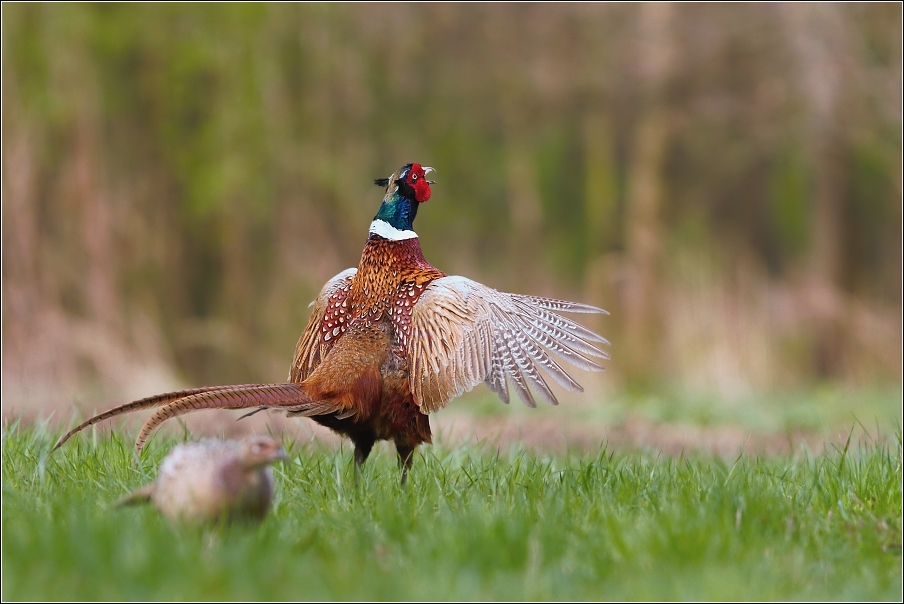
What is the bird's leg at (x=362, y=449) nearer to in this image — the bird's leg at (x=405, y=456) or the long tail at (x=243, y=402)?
the bird's leg at (x=405, y=456)

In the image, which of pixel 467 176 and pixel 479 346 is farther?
pixel 467 176

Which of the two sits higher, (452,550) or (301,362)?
(301,362)

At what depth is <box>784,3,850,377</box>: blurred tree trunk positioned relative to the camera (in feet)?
37.5

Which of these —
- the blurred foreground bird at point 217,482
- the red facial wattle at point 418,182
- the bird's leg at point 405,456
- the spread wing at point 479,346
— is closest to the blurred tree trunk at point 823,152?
the red facial wattle at point 418,182

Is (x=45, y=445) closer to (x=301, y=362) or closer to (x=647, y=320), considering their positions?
(x=301, y=362)

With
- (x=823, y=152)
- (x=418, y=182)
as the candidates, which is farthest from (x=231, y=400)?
(x=823, y=152)

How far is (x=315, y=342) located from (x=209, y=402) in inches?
34.1

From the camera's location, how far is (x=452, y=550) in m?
2.74

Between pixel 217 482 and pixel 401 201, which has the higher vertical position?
pixel 401 201

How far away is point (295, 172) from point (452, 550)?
9267 mm

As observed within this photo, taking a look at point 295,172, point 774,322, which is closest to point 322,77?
point 295,172

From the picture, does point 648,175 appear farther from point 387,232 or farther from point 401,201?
point 387,232

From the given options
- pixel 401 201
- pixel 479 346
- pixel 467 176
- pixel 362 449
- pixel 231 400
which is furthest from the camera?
pixel 467 176

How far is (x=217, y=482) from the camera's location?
9.19ft
